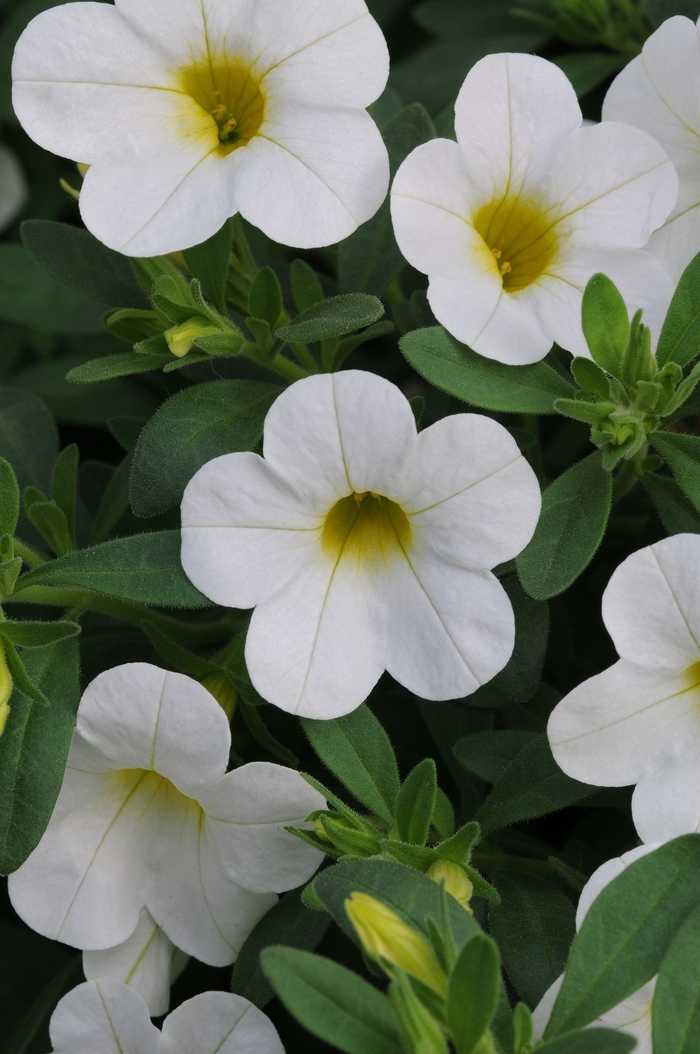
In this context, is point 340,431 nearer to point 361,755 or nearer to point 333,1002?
point 361,755

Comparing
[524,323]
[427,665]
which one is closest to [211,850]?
[427,665]

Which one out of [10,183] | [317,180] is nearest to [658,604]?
[317,180]

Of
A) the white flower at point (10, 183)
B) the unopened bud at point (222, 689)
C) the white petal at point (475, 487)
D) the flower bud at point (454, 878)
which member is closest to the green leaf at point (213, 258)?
the white petal at point (475, 487)

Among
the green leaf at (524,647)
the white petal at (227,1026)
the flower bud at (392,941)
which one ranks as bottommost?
the white petal at (227,1026)

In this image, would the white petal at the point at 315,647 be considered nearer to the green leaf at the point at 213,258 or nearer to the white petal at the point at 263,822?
the white petal at the point at 263,822

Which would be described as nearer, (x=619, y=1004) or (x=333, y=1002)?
(x=333, y=1002)

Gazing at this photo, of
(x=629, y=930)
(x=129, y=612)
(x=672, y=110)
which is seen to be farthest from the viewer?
(x=129, y=612)

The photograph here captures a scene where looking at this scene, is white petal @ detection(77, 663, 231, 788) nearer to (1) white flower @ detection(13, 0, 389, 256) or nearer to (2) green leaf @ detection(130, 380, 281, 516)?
(2) green leaf @ detection(130, 380, 281, 516)
